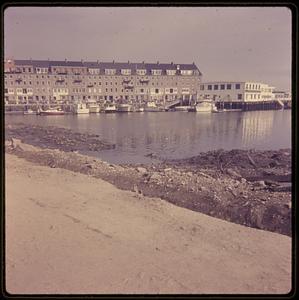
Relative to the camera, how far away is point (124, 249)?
3389 millimetres

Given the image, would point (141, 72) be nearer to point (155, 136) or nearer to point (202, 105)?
point (202, 105)

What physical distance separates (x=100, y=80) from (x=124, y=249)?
136 inches

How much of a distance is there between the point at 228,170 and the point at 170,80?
316cm

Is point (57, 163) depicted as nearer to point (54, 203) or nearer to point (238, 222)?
point (54, 203)

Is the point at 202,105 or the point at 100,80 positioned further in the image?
the point at 202,105

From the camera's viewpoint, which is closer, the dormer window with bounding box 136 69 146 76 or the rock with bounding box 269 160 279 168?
the dormer window with bounding box 136 69 146 76

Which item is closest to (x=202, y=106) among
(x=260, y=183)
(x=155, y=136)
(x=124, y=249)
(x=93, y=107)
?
(x=155, y=136)

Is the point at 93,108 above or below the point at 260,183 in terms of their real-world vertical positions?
above

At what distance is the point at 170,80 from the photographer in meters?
4.98

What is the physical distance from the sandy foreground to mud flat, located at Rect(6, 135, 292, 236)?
0.47 meters

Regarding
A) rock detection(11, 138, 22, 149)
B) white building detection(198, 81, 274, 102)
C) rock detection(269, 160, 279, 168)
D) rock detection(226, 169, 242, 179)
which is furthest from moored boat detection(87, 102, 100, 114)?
rock detection(269, 160, 279, 168)

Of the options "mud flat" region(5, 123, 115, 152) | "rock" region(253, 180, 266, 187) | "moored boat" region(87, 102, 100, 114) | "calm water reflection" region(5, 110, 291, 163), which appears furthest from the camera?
"calm water reflection" region(5, 110, 291, 163)

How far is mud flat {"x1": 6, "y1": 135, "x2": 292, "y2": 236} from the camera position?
183 inches

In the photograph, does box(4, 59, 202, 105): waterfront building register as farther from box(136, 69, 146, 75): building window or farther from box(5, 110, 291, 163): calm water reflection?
box(5, 110, 291, 163): calm water reflection
